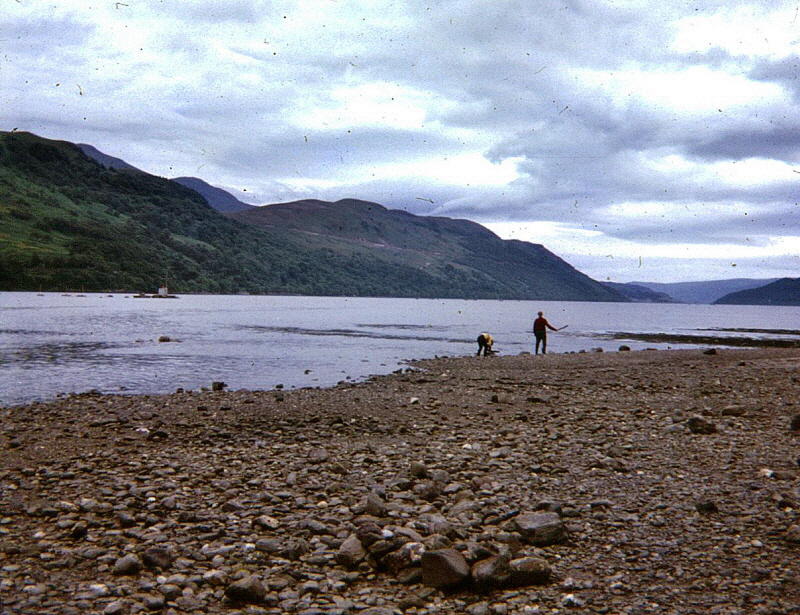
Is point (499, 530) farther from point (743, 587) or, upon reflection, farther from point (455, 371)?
point (455, 371)

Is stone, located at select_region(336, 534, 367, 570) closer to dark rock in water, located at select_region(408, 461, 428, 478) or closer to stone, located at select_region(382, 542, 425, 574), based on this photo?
stone, located at select_region(382, 542, 425, 574)

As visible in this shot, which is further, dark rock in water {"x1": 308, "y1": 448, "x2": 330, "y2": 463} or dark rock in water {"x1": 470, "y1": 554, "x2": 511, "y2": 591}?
dark rock in water {"x1": 308, "y1": 448, "x2": 330, "y2": 463}

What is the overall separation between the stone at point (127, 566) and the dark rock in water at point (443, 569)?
3.59m

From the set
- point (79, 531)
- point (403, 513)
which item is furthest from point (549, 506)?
point (79, 531)

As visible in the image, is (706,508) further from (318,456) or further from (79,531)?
(79,531)

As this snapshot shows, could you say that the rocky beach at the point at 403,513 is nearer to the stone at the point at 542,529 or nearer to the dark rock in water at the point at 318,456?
the stone at the point at 542,529

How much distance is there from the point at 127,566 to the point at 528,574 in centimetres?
492

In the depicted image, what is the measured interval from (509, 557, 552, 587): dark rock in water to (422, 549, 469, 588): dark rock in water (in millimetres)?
561

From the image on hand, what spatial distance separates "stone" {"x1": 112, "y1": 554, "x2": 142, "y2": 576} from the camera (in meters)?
7.41

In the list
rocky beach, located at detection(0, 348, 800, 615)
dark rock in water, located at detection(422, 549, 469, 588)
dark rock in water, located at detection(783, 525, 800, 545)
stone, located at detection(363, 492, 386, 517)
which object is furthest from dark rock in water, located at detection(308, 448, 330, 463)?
dark rock in water, located at detection(783, 525, 800, 545)

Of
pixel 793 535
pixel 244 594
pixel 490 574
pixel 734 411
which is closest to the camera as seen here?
pixel 244 594

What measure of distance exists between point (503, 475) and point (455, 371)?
23838mm

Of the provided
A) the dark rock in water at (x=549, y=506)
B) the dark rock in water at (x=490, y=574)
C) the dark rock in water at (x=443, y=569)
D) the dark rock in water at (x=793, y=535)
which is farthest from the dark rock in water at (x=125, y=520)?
the dark rock in water at (x=793, y=535)

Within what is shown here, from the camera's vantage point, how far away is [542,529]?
8.24 meters
